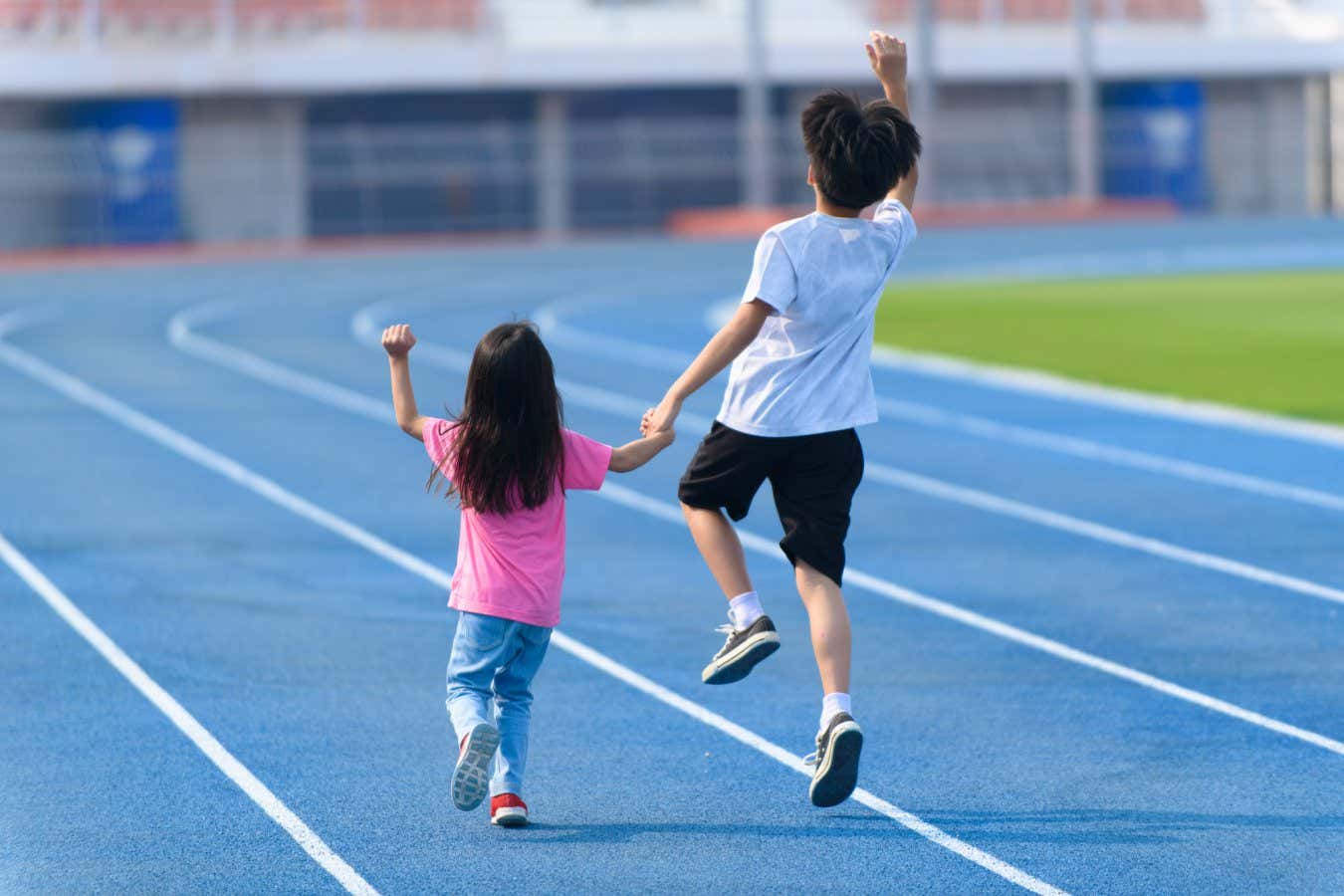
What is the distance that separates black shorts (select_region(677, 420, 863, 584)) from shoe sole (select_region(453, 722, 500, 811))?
0.97 meters

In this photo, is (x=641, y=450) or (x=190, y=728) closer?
(x=641, y=450)

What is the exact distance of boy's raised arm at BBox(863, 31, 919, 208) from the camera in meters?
6.20

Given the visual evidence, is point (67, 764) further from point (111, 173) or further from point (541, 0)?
point (541, 0)

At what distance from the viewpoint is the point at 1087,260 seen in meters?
35.9

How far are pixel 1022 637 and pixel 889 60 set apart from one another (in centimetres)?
289

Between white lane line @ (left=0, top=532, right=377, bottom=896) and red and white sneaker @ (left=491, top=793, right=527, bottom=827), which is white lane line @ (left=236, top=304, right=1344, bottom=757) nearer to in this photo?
red and white sneaker @ (left=491, top=793, right=527, bottom=827)

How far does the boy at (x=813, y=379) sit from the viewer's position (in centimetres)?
574

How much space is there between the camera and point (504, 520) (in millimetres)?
5742

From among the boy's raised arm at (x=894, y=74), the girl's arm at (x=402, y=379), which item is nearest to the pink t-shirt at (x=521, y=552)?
the girl's arm at (x=402, y=379)

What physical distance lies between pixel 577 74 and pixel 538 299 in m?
21.3

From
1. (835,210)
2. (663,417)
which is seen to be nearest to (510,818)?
(663,417)

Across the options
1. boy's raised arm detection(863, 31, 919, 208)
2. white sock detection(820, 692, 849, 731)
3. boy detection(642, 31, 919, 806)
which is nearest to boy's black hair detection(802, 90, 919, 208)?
boy detection(642, 31, 919, 806)

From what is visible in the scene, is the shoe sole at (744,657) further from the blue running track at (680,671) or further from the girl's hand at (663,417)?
the girl's hand at (663,417)

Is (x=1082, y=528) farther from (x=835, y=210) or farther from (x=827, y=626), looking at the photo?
(x=835, y=210)
